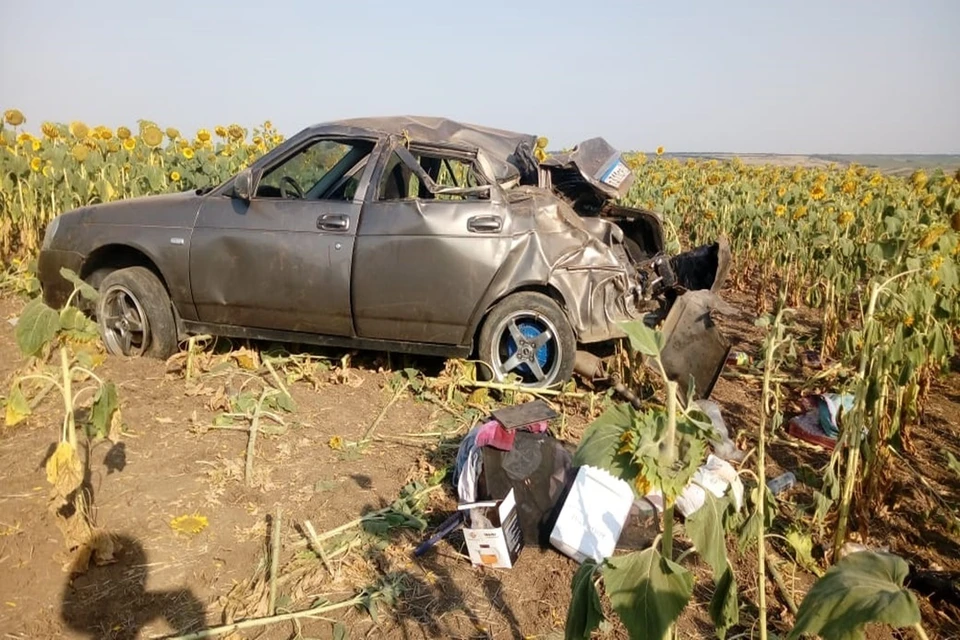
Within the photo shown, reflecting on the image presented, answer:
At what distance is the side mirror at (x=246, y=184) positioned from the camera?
520 centimetres

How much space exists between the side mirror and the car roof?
1.65ft

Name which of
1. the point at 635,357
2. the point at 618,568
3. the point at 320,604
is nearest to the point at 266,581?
the point at 320,604

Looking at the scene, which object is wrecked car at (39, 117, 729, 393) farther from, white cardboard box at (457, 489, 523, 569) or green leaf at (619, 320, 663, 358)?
green leaf at (619, 320, 663, 358)

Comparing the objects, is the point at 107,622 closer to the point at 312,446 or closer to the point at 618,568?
the point at 312,446

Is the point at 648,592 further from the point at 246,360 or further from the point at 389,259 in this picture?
the point at 246,360

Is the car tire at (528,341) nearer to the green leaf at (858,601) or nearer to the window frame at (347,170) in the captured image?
the window frame at (347,170)

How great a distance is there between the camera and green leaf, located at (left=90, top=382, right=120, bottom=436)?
2936 mm

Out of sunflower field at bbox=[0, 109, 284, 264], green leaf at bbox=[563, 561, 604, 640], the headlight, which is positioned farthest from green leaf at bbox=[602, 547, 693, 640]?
sunflower field at bbox=[0, 109, 284, 264]

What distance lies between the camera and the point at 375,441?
454 cm

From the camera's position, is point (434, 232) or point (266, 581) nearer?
point (266, 581)

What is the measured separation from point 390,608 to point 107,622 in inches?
41.6

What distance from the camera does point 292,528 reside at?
11.7 feet

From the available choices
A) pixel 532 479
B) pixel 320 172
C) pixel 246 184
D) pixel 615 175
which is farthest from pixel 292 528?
pixel 615 175

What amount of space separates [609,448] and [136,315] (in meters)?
4.79
